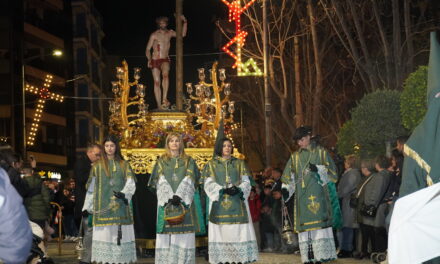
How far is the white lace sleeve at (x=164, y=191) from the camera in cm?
1262

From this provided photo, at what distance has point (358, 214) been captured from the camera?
14992 mm

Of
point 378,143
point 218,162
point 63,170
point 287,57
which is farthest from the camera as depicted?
point 63,170

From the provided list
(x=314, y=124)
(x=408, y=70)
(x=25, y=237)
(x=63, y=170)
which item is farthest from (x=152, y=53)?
(x=63, y=170)

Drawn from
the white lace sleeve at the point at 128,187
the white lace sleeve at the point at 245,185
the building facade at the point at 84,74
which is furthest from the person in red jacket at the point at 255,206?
the building facade at the point at 84,74

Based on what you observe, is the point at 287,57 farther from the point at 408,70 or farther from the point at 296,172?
the point at 296,172

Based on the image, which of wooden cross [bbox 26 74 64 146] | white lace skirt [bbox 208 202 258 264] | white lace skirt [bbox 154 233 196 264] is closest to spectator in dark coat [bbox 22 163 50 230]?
white lace skirt [bbox 154 233 196 264]

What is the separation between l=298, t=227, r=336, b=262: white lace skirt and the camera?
12656 millimetres

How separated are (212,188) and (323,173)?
1.61 meters

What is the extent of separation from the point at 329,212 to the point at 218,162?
176 cm

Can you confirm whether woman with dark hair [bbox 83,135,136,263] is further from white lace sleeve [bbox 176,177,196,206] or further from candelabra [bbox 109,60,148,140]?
candelabra [bbox 109,60,148,140]

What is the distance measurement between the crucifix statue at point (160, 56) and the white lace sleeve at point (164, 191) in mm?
4672

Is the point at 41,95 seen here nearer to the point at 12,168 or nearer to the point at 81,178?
the point at 81,178

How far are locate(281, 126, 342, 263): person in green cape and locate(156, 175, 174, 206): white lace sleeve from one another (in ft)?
5.54

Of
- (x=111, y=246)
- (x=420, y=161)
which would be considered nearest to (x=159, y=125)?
(x=111, y=246)
